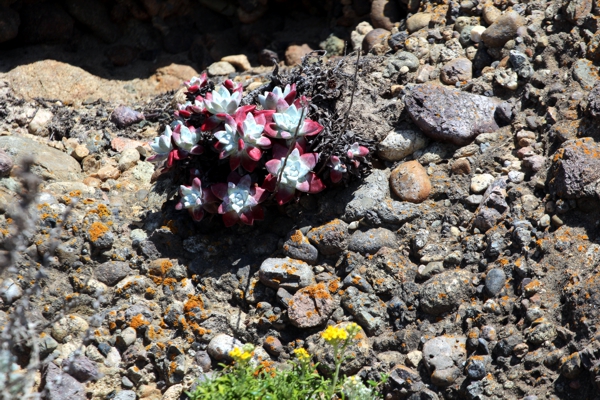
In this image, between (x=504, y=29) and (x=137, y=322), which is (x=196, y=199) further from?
(x=504, y=29)

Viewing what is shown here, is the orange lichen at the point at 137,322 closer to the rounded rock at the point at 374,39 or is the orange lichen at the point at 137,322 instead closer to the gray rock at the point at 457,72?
the gray rock at the point at 457,72

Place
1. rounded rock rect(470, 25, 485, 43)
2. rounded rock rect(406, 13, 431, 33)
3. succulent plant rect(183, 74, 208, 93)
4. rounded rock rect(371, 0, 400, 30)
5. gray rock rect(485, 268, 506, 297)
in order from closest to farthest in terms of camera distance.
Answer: gray rock rect(485, 268, 506, 297)
succulent plant rect(183, 74, 208, 93)
rounded rock rect(470, 25, 485, 43)
rounded rock rect(406, 13, 431, 33)
rounded rock rect(371, 0, 400, 30)

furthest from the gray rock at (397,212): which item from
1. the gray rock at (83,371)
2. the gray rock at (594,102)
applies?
the gray rock at (83,371)

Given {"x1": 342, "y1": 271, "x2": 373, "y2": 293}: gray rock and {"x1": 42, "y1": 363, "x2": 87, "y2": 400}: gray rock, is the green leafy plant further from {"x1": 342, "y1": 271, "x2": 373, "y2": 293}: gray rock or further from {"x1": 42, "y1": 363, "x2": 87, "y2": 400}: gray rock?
{"x1": 42, "y1": 363, "x2": 87, "y2": 400}: gray rock

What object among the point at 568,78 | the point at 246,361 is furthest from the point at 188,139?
the point at 568,78

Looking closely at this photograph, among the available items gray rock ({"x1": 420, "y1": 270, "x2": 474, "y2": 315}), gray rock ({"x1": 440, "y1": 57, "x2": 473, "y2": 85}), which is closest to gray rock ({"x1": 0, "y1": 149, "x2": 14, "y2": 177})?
gray rock ({"x1": 420, "y1": 270, "x2": 474, "y2": 315})

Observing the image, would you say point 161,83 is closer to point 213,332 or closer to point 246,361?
point 213,332
